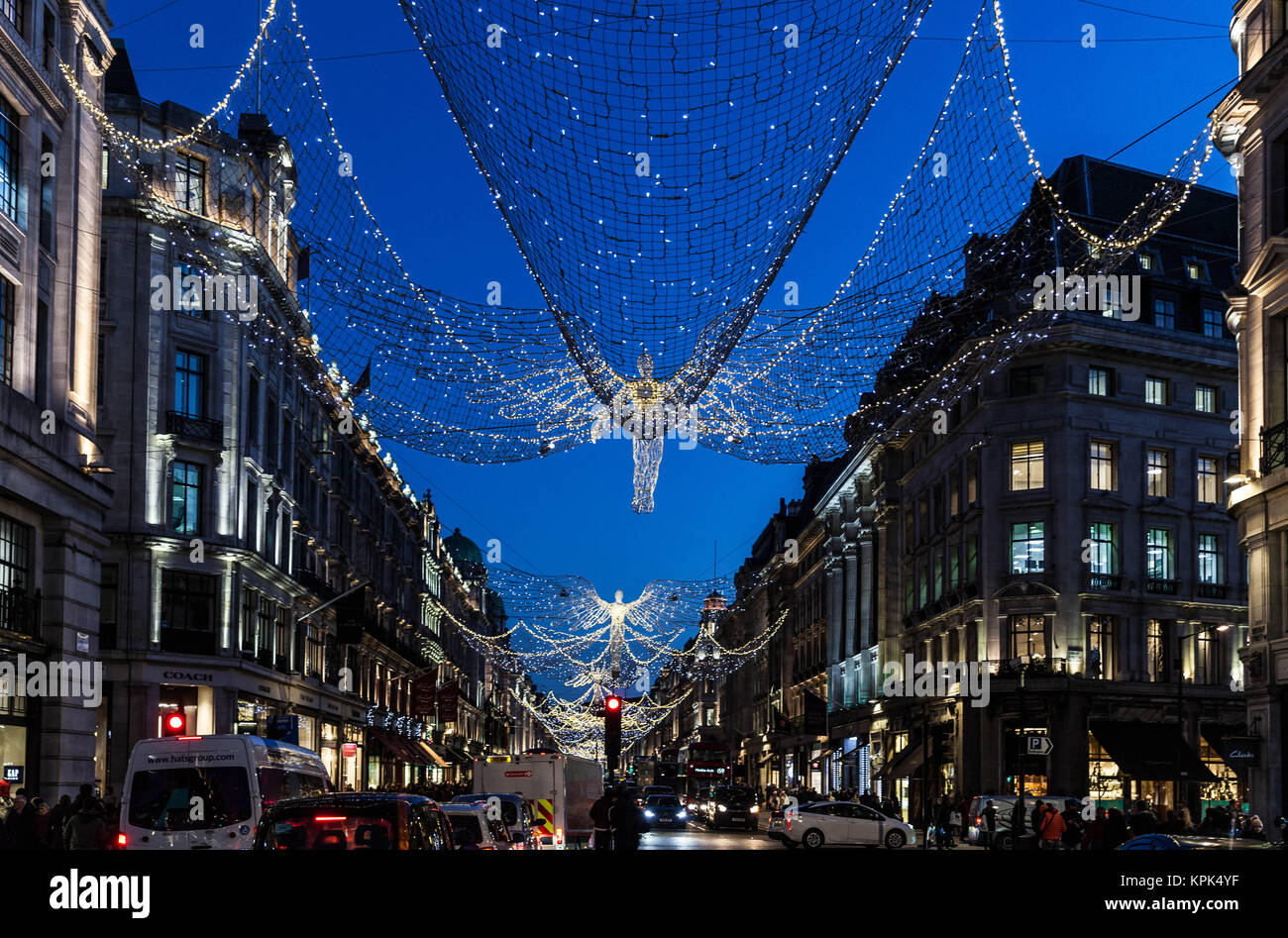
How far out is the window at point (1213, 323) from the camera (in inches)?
2140

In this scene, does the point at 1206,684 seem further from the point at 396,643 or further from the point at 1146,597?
the point at 396,643

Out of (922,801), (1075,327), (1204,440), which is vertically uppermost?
(1075,327)

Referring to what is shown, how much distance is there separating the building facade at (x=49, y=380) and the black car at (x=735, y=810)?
34368 mm

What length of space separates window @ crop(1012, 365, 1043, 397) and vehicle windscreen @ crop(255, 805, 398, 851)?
44.0 m

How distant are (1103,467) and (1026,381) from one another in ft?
13.1

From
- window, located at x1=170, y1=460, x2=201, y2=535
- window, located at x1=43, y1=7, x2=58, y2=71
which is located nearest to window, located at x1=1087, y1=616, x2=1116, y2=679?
window, located at x1=170, y1=460, x2=201, y2=535

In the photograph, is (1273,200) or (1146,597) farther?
(1146,597)

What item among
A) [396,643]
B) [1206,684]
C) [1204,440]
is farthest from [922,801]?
[396,643]

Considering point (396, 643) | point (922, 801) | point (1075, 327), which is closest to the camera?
point (1075, 327)

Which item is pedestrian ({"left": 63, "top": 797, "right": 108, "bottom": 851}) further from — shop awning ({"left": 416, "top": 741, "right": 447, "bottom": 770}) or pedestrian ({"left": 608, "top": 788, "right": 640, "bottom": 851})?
shop awning ({"left": 416, "top": 741, "right": 447, "bottom": 770})

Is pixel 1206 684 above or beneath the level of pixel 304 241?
beneath

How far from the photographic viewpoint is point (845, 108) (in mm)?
13320
